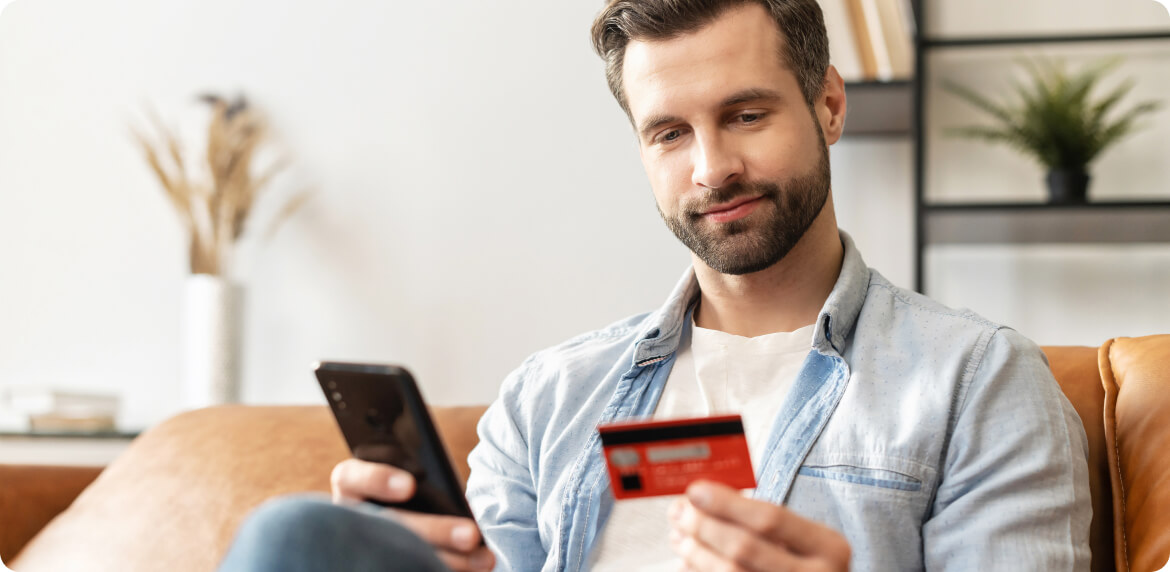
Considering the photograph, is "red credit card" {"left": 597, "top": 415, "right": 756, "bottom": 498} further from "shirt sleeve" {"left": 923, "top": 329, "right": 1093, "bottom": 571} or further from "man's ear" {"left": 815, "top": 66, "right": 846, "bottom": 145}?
"man's ear" {"left": 815, "top": 66, "right": 846, "bottom": 145}

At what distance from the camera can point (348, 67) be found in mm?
2209

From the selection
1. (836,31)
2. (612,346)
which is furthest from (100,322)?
(836,31)

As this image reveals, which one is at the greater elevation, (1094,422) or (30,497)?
(1094,422)

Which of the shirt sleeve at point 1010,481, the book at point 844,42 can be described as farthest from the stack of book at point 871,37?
the shirt sleeve at point 1010,481

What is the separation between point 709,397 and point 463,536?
39 centimetres

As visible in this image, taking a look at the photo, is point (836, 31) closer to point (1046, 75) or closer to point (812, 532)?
point (1046, 75)

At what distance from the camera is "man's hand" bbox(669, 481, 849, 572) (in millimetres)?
663

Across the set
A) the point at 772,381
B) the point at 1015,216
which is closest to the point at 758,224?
the point at 772,381

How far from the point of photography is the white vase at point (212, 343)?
2.05 metres

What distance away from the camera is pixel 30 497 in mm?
1460

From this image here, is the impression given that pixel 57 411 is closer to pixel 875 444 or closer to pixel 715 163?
pixel 715 163

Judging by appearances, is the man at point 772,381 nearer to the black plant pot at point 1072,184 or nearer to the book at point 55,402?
the black plant pot at point 1072,184

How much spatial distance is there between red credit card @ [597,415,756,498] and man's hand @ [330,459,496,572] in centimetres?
17

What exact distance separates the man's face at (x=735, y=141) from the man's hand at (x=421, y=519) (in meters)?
0.46
